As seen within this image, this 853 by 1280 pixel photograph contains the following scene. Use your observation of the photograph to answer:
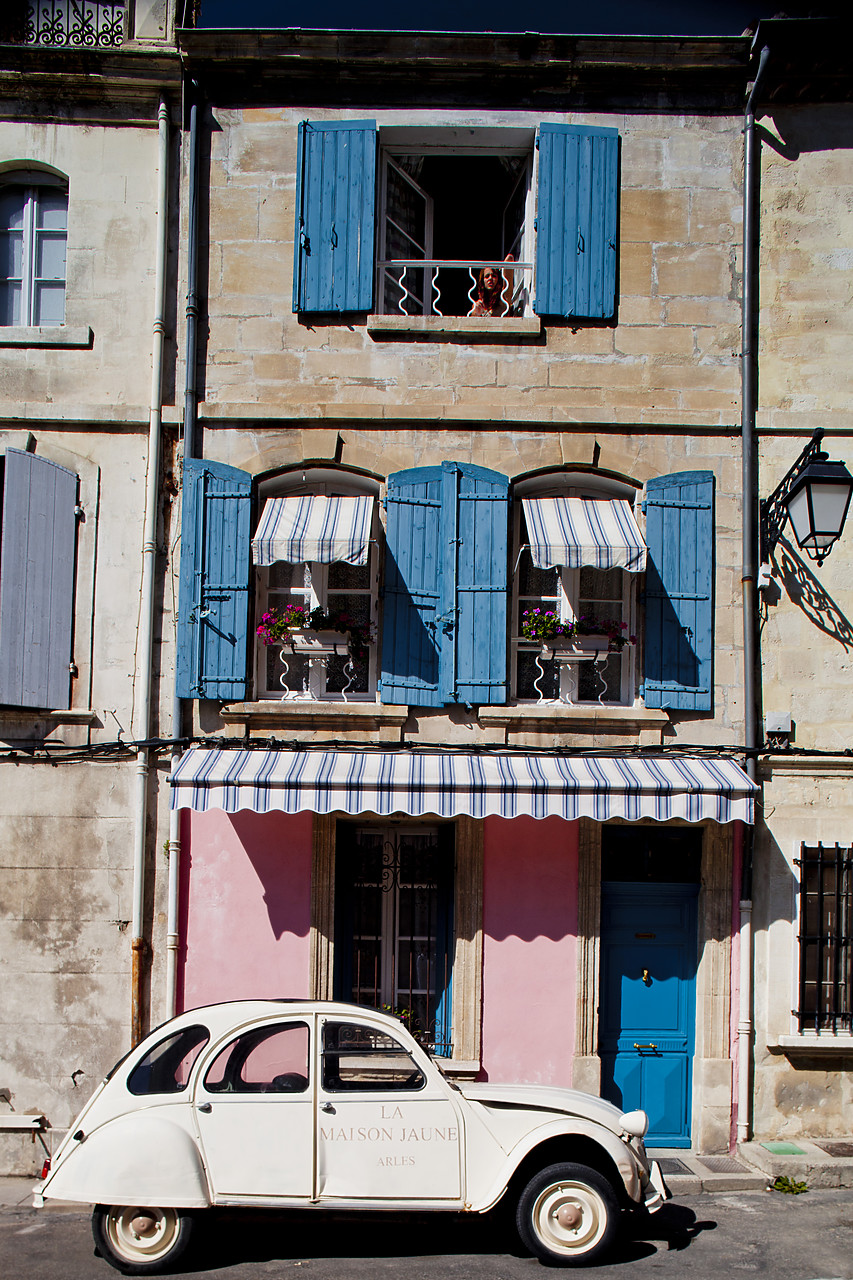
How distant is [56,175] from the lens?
8727mm

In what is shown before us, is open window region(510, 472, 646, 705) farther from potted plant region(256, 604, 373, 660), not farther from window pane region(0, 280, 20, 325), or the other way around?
window pane region(0, 280, 20, 325)

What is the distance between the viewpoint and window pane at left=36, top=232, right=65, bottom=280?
8.81 m

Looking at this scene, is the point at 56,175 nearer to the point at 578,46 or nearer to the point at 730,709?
the point at 578,46

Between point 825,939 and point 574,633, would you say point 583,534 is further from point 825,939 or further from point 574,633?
point 825,939

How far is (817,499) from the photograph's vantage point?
7629mm

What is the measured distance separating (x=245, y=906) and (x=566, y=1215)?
3453 millimetres

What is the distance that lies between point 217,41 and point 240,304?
2.21 m

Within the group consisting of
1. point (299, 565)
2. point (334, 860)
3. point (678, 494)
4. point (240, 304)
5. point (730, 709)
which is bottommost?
point (334, 860)

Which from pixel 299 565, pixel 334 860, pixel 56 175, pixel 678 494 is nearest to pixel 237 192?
pixel 56 175

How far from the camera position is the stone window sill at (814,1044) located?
25.8 feet

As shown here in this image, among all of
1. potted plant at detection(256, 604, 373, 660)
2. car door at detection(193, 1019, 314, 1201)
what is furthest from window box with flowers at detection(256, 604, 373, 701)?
car door at detection(193, 1019, 314, 1201)

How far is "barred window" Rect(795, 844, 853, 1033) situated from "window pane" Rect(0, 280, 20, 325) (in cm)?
833

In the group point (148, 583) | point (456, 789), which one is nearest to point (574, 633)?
point (456, 789)

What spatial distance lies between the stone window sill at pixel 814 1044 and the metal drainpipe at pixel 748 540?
0.90 ft
